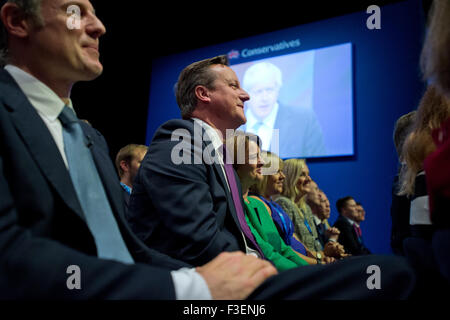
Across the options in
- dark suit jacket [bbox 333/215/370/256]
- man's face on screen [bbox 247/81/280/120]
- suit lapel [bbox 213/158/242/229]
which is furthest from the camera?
man's face on screen [bbox 247/81/280/120]

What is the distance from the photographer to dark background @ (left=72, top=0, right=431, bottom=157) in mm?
5473

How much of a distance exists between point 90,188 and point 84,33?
0.48m

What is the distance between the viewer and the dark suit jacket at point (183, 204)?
137cm

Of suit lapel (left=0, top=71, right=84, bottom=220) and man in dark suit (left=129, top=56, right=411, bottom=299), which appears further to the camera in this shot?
man in dark suit (left=129, top=56, right=411, bottom=299)

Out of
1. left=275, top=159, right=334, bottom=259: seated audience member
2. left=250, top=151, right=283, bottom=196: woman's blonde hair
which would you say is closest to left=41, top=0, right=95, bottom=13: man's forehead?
left=250, top=151, right=283, bottom=196: woman's blonde hair

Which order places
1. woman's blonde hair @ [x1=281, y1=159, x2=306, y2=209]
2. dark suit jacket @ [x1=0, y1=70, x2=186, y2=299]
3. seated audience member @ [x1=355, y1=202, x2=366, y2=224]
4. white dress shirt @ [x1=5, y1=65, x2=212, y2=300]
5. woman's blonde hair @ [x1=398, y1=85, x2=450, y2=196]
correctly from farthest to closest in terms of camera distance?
seated audience member @ [x1=355, y1=202, x2=366, y2=224]
woman's blonde hair @ [x1=281, y1=159, x2=306, y2=209]
woman's blonde hair @ [x1=398, y1=85, x2=450, y2=196]
white dress shirt @ [x1=5, y1=65, x2=212, y2=300]
dark suit jacket @ [x1=0, y1=70, x2=186, y2=299]

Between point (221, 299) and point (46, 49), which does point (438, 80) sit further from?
point (46, 49)

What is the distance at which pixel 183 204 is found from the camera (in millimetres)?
1380

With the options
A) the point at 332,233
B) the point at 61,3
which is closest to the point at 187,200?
the point at 61,3

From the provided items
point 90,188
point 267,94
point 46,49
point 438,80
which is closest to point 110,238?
point 90,188

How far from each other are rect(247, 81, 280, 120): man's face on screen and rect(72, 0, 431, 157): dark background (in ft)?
3.49

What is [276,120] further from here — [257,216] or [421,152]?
[421,152]

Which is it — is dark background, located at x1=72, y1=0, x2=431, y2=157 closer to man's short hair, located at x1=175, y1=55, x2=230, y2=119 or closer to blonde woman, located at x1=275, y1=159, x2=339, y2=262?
blonde woman, located at x1=275, y1=159, x2=339, y2=262

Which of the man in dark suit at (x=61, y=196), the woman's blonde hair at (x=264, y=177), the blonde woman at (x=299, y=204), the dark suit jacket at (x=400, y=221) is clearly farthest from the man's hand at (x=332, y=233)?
the man in dark suit at (x=61, y=196)
